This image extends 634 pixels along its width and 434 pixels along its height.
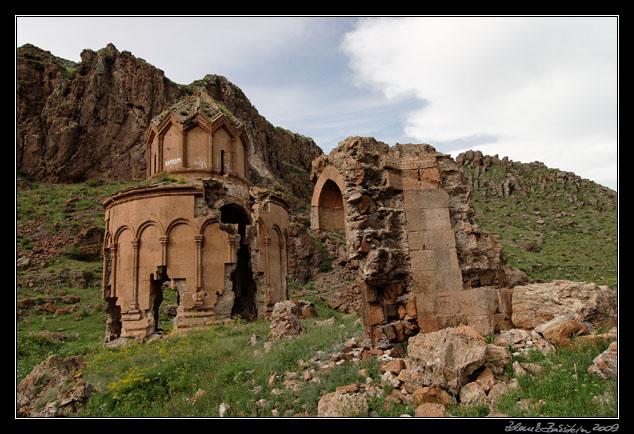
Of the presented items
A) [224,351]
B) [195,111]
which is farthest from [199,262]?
[195,111]

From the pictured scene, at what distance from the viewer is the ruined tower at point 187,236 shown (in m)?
11.8

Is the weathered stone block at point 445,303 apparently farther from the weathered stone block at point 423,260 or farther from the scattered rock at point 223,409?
the scattered rock at point 223,409

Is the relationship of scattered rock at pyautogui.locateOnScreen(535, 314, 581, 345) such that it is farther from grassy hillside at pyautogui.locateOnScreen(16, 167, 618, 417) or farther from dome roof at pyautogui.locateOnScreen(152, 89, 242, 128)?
dome roof at pyautogui.locateOnScreen(152, 89, 242, 128)

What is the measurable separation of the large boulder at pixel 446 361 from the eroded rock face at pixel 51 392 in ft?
14.4

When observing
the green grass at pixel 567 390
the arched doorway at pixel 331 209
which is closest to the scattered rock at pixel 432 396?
the green grass at pixel 567 390

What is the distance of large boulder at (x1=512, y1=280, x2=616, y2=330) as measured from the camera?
479 cm

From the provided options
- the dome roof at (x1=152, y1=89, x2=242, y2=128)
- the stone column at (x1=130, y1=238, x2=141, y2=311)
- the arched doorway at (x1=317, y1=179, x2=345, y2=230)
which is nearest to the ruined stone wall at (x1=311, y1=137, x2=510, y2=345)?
the arched doorway at (x1=317, y1=179, x2=345, y2=230)

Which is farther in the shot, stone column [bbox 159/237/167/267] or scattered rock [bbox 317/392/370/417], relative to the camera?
stone column [bbox 159/237/167/267]

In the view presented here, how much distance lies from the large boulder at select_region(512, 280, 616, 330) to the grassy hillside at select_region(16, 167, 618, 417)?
697 millimetres

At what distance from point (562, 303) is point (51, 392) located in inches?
271

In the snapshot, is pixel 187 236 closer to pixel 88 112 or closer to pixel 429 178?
pixel 429 178

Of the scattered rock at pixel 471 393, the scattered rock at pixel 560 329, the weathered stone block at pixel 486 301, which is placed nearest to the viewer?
the scattered rock at pixel 471 393

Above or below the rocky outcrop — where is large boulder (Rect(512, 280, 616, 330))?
below

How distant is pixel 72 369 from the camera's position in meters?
8.06
